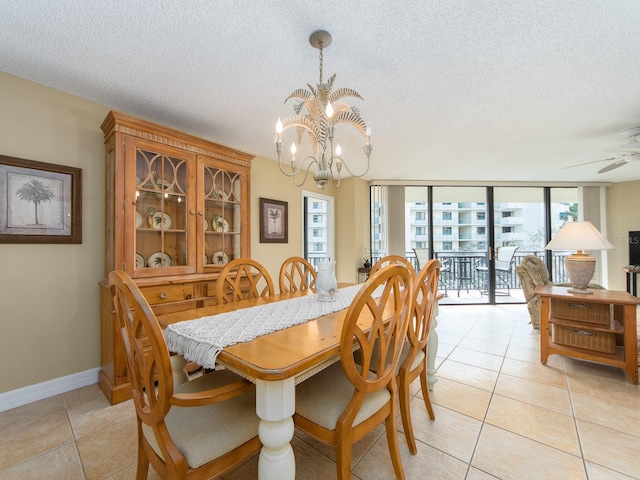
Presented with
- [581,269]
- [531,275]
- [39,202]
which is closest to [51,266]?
[39,202]

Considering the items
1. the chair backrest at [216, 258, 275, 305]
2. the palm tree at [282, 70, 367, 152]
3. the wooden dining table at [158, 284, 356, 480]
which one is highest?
the palm tree at [282, 70, 367, 152]

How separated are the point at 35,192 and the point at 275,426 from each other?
93.1 inches

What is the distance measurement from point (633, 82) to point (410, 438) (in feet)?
9.51

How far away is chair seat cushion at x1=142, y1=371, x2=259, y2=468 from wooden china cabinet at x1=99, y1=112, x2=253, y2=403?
126cm

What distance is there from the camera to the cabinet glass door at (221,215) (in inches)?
105

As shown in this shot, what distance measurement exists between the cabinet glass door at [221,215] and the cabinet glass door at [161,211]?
0.22 m

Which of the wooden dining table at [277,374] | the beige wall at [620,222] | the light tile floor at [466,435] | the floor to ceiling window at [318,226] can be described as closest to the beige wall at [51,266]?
the light tile floor at [466,435]

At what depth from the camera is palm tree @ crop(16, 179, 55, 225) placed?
1910 mm

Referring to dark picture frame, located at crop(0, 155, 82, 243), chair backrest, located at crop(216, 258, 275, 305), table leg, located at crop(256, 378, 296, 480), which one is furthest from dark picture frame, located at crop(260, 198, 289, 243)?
table leg, located at crop(256, 378, 296, 480)

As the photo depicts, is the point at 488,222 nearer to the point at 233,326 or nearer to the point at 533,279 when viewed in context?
the point at 533,279

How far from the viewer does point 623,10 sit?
53.8 inches

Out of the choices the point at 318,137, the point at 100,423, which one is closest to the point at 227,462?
the point at 100,423

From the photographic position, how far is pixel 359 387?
1.06m

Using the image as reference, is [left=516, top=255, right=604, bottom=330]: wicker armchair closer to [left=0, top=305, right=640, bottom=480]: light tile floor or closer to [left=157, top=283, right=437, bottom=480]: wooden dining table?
[left=0, top=305, right=640, bottom=480]: light tile floor
